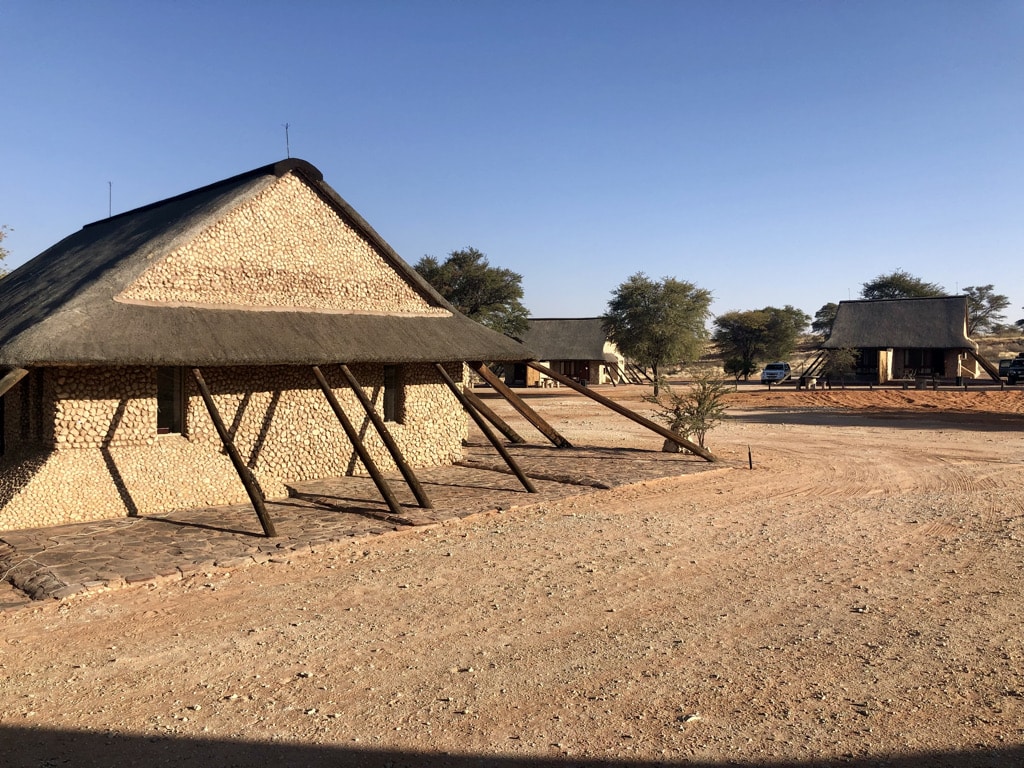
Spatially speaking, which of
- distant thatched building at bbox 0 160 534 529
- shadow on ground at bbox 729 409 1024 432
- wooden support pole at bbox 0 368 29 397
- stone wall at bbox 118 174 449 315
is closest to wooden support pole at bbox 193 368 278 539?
distant thatched building at bbox 0 160 534 529

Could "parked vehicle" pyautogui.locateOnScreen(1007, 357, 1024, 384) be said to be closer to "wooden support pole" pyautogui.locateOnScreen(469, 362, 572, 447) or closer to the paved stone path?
"wooden support pole" pyautogui.locateOnScreen(469, 362, 572, 447)

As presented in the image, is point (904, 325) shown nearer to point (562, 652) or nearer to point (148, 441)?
point (148, 441)

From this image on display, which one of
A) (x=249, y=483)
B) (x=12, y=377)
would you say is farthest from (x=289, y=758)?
(x=12, y=377)

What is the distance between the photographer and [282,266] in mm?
13047

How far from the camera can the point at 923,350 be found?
4684 centimetres

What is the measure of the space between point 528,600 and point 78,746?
4067 mm


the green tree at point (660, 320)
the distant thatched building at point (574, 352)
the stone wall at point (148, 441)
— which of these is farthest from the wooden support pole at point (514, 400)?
the distant thatched building at point (574, 352)

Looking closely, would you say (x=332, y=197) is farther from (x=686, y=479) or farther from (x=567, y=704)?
(x=567, y=704)

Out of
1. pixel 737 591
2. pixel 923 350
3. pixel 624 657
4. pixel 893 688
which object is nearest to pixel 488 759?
pixel 624 657

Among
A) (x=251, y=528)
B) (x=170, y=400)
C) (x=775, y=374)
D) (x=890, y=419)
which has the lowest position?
(x=251, y=528)

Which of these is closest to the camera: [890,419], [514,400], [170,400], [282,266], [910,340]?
[170,400]

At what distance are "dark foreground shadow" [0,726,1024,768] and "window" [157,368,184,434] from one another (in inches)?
295

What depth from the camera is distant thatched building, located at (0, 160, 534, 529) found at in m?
10.1

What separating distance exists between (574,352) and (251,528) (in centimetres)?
4326
